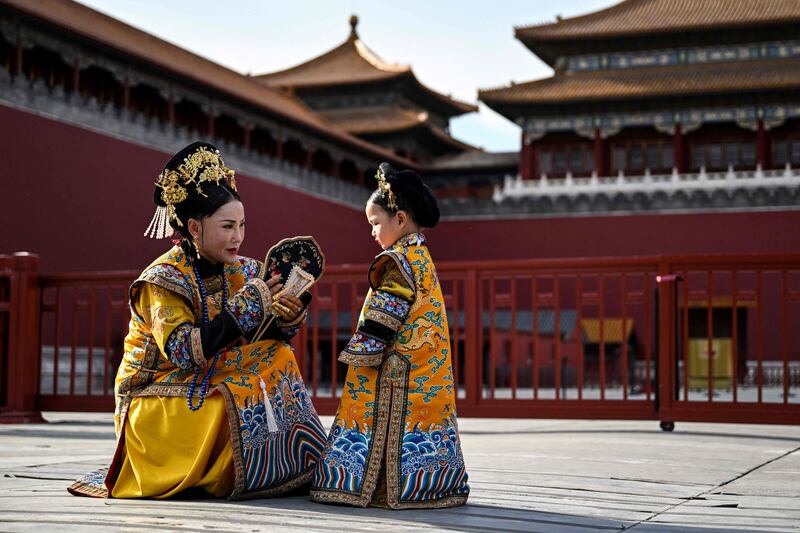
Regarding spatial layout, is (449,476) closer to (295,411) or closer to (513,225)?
(295,411)

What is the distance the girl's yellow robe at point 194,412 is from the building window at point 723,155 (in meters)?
23.0

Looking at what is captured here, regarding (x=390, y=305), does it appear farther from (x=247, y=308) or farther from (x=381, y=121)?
(x=381, y=121)

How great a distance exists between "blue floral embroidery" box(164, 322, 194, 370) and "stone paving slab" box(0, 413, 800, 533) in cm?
41

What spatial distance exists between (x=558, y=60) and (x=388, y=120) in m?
4.39

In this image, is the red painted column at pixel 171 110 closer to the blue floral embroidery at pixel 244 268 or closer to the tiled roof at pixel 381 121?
the tiled roof at pixel 381 121

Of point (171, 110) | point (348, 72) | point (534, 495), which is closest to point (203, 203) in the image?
point (534, 495)

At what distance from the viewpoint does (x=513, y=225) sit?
26.5 metres

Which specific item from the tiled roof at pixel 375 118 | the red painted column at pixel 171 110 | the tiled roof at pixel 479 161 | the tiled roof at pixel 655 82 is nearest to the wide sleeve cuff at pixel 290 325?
the red painted column at pixel 171 110

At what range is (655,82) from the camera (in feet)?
83.3

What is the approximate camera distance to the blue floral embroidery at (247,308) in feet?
11.3

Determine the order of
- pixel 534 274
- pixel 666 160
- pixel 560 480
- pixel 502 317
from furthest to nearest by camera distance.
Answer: pixel 666 160 → pixel 502 317 → pixel 534 274 → pixel 560 480

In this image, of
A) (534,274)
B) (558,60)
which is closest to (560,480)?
(534,274)

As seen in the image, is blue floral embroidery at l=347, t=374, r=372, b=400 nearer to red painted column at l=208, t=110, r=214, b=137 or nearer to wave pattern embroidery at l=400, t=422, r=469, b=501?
wave pattern embroidery at l=400, t=422, r=469, b=501

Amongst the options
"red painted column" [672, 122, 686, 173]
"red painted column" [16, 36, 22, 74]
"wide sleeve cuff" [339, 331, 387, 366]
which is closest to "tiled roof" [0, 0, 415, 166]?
"red painted column" [16, 36, 22, 74]
